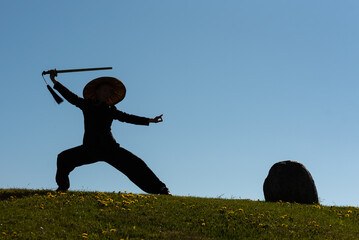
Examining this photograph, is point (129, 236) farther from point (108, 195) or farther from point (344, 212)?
point (344, 212)

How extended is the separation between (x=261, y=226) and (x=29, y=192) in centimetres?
783

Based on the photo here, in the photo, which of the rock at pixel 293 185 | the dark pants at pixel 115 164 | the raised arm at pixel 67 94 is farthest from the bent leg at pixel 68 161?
the rock at pixel 293 185

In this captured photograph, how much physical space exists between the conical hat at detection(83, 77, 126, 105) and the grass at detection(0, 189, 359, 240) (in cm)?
331

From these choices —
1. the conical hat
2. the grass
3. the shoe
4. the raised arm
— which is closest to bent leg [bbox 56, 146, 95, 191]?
the grass

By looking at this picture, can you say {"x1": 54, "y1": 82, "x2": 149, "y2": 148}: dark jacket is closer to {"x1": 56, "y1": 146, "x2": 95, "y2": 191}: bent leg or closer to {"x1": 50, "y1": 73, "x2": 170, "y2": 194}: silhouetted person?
{"x1": 50, "y1": 73, "x2": 170, "y2": 194}: silhouetted person

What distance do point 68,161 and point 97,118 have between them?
1.70 m

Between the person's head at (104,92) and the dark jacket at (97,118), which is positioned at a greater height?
the person's head at (104,92)

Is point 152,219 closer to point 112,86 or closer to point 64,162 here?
point 64,162

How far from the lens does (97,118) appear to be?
49.2 ft

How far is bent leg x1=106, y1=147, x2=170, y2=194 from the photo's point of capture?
15078 mm

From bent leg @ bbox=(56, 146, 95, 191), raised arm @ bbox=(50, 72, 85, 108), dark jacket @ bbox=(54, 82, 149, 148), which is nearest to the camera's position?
bent leg @ bbox=(56, 146, 95, 191)

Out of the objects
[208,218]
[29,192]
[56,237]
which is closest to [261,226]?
[208,218]

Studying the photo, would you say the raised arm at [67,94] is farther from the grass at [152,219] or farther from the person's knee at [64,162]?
the grass at [152,219]

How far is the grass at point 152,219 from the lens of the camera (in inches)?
426
